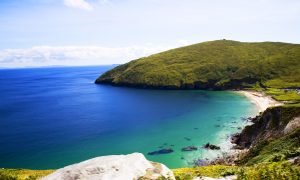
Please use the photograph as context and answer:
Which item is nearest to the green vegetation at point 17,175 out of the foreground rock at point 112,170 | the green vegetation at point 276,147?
the foreground rock at point 112,170

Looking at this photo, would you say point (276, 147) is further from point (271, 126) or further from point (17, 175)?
point (17, 175)

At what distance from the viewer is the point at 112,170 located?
20.2 m

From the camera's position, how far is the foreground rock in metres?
19.5

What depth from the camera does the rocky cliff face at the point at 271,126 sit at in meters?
52.3

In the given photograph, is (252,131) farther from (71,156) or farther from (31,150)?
(31,150)

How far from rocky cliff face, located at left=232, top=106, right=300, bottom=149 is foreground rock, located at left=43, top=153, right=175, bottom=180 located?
121 feet

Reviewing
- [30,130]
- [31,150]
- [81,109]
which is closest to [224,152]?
[31,150]

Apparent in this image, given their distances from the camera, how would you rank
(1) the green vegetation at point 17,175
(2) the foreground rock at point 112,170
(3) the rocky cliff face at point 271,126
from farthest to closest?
(3) the rocky cliff face at point 271,126, (1) the green vegetation at point 17,175, (2) the foreground rock at point 112,170

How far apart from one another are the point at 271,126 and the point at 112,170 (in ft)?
168

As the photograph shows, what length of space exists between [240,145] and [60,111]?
97651 mm

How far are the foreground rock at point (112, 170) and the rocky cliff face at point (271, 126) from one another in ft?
121

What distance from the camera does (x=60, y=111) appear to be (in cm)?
13825

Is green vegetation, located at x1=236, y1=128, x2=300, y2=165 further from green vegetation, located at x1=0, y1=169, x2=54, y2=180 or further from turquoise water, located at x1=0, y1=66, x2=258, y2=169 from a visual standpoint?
green vegetation, located at x1=0, y1=169, x2=54, y2=180

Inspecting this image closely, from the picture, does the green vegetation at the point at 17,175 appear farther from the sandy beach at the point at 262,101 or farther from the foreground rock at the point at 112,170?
the sandy beach at the point at 262,101
